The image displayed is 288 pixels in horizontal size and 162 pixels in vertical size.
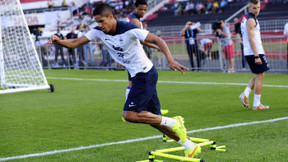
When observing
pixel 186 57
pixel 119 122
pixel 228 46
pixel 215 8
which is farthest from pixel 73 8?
pixel 119 122

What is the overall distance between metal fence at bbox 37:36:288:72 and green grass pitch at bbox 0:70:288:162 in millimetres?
2013

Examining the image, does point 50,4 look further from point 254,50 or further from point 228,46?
point 254,50

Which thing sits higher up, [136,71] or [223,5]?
[223,5]

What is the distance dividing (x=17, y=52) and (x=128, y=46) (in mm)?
11869

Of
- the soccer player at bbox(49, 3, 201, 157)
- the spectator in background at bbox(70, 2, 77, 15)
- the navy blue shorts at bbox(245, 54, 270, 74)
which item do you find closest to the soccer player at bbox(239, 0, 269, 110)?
the navy blue shorts at bbox(245, 54, 270, 74)

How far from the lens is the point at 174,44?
849 inches

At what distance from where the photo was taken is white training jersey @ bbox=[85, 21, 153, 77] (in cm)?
590

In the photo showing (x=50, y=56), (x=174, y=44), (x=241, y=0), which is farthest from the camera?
(x=241, y=0)

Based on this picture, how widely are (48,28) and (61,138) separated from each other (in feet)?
154

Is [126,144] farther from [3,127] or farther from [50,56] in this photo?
[50,56]

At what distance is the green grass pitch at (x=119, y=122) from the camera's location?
6.47 m

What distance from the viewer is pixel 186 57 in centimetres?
2150

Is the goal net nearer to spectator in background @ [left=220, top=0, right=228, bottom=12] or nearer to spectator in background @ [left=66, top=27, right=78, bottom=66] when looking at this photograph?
→ spectator in background @ [left=66, top=27, right=78, bottom=66]

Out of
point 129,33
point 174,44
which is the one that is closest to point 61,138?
point 129,33
